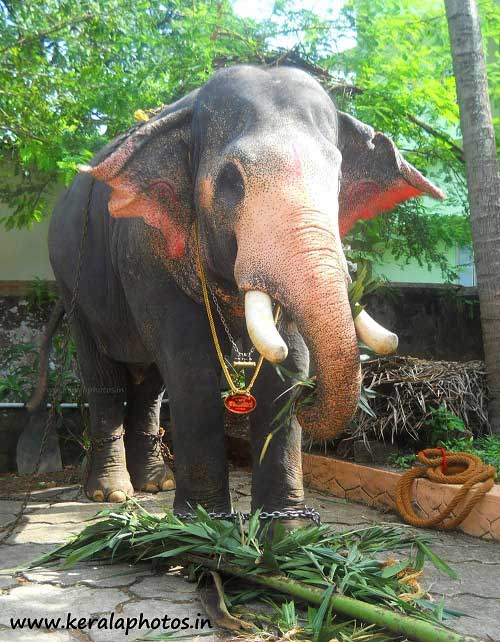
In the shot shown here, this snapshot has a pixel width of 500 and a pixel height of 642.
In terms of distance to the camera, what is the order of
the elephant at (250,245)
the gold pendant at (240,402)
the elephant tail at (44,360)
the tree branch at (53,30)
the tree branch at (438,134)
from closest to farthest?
the elephant at (250,245)
the gold pendant at (240,402)
the tree branch at (53,30)
the elephant tail at (44,360)
the tree branch at (438,134)

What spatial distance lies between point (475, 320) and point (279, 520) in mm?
4882

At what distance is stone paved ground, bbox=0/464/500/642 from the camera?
2619 mm

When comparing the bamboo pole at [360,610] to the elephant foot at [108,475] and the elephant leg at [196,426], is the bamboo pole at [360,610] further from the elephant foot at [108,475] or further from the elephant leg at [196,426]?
the elephant foot at [108,475]

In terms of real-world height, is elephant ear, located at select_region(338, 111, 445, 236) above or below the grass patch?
above

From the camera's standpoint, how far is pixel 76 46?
5.60 metres

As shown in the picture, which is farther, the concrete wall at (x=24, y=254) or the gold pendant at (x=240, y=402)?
the concrete wall at (x=24, y=254)

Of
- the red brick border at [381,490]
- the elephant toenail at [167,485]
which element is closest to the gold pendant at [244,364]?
the red brick border at [381,490]

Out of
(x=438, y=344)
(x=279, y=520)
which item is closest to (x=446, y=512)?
(x=279, y=520)

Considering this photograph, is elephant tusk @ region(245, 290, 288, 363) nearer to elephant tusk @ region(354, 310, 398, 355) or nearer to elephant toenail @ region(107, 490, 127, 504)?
elephant tusk @ region(354, 310, 398, 355)

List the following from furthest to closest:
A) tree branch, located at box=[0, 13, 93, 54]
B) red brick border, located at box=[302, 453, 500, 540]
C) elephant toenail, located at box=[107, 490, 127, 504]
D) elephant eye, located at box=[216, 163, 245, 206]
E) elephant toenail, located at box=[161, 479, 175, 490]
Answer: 1. elephant toenail, located at box=[161, 479, 175, 490]
2. tree branch, located at box=[0, 13, 93, 54]
3. elephant toenail, located at box=[107, 490, 127, 504]
4. red brick border, located at box=[302, 453, 500, 540]
5. elephant eye, located at box=[216, 163, 245, 206]

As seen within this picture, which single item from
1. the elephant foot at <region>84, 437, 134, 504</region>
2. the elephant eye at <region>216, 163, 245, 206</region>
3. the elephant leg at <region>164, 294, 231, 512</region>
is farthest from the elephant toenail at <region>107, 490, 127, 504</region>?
the elephant eye at <region>216, 163, 245, 206</region>

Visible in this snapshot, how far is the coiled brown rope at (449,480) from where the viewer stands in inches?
158

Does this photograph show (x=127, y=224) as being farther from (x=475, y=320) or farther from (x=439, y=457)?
(x=475, y=320)

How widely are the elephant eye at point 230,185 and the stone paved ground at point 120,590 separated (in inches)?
57.7
